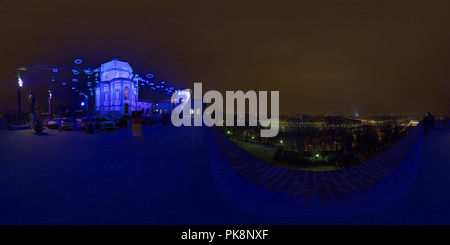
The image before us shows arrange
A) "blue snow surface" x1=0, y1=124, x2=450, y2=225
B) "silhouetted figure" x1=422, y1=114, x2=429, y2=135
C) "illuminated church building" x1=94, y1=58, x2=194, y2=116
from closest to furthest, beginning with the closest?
"blue snow surface" x1=0, y1=124, x2=450, y2=225
"silhouetted figure" x1=422, y1=114, x2=429, y2=135
"illuminated church building" x1=94, y1=58, x2=194, y2=116

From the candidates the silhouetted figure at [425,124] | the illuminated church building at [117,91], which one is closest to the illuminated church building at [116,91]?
the illuminated church building at [117,91]

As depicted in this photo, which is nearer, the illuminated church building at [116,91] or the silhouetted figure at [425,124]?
the silhouetted figure at [425,124]

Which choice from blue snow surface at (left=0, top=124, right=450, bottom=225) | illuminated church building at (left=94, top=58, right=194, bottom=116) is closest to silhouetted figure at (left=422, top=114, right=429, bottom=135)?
blue snow surface at (left=0, top=124, right=450, bottom=225)

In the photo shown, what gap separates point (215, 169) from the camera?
399 centimetres

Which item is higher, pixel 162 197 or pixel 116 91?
pixel 116 91

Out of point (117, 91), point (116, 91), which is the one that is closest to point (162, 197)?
point (117, 91)

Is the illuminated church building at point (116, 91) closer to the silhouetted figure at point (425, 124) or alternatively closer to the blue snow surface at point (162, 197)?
the blue snow surface at point (162, 197)

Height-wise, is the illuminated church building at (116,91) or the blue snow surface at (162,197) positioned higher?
the illuminated church building at (116,91)

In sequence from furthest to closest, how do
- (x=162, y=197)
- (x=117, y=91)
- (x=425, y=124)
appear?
(x=117, y=91), (x=425, y=124), (x=162, y=197)

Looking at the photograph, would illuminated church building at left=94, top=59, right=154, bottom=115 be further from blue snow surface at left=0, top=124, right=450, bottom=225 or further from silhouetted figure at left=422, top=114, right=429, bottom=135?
silhouetted figure at left=422, top=114, right=429, bottom=135

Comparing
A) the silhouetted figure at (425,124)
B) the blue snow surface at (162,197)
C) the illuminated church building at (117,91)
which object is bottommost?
the blue snow surface at (162,197)

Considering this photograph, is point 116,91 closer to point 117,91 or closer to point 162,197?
point 117,91

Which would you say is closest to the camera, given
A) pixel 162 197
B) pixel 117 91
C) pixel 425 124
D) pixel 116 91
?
pixel 162 197

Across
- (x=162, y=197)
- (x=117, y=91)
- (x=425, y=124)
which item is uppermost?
(x=117, y=91)
